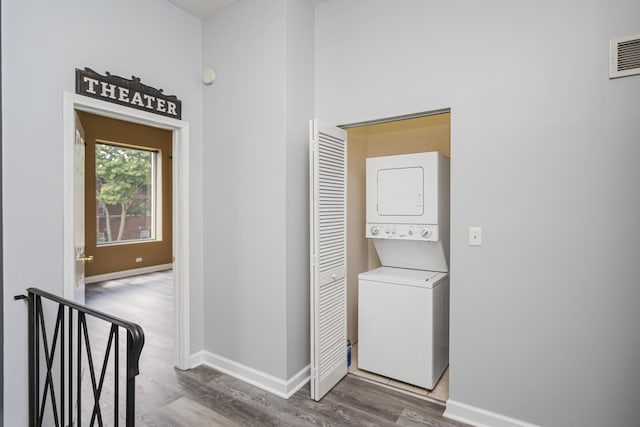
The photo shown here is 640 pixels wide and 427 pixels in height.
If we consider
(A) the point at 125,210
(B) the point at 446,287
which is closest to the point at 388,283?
(B) the point at 446,287

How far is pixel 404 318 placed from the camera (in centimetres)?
263

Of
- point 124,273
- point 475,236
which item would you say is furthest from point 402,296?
point 124,273

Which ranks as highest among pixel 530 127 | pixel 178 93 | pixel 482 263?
A: pixel 178 93

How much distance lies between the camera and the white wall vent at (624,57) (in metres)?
1.70

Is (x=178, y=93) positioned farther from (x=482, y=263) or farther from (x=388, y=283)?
(x=482, y=263)

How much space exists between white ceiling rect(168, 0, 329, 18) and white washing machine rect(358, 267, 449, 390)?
233 centimetres

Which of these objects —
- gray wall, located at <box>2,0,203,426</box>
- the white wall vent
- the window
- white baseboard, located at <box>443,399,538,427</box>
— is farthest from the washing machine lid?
the window

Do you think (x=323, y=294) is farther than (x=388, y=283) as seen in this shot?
No

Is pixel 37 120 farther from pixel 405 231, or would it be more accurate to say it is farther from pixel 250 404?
pixel 405 231

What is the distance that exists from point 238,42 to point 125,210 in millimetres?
5044

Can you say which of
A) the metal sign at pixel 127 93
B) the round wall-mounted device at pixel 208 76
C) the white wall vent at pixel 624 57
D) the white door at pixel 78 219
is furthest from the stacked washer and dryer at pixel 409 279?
the white door at pixel 78 219

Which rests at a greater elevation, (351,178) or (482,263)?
(351,178)

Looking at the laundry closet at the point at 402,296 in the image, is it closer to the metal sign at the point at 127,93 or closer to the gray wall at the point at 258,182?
the gray wall at the point at 258,182

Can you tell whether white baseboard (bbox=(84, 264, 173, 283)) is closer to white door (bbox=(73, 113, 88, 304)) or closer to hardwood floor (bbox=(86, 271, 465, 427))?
hardwood floor (bbox=(86, 271, 465, 427))
